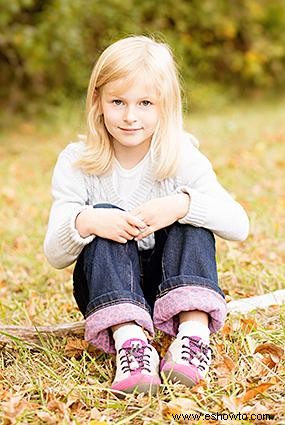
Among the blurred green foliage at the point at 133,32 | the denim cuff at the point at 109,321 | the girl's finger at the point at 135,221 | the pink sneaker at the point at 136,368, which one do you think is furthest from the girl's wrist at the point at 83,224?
the blurred green foliage at the point at 133,32

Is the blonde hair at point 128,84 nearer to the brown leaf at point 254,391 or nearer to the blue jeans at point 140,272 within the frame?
the blue jeans at point 140,272

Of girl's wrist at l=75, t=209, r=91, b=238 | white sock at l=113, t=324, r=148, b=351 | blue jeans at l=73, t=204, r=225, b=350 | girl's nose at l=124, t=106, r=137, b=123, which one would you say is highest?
girl's nose at l=124, t=106, r=137, b=123

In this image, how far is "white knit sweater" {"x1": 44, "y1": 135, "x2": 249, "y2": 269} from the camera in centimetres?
233

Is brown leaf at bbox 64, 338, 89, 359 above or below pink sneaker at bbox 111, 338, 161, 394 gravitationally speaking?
below

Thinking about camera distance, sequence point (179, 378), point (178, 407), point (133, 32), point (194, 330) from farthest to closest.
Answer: point (133, 32) < point (194, 330) < point (179, 378) < point (178, 407)

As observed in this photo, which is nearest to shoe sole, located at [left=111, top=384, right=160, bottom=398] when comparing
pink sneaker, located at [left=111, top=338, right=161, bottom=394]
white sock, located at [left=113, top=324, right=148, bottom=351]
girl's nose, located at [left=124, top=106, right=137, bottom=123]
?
pink sneaker, located at [left=111, top=338, right=161, bottom=394]

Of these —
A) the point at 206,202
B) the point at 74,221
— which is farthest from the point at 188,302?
the point at 74,221

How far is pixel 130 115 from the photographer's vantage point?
2.30 m

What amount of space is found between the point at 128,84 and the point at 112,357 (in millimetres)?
860

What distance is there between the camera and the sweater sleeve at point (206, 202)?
7.48 ft

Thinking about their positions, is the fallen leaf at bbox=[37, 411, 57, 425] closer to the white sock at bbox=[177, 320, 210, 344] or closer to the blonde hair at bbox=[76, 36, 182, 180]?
the white sock at bbox=[177, 320, 210, 344]

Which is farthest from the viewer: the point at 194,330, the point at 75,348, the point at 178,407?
the point at 75,348

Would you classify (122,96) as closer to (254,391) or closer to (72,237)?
(72,237)

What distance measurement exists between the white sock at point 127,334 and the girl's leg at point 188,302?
0.10m
